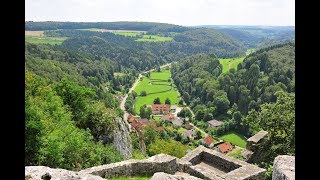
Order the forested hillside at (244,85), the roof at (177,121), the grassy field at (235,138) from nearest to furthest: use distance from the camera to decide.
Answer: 1. the grassy field at (235,138)
2. the forested hillside at (244,85)
3. the roof at (177,121)

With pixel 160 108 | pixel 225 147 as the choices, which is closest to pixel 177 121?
pixel 160 108

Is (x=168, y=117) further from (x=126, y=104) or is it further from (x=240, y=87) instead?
(x=240, y=87)

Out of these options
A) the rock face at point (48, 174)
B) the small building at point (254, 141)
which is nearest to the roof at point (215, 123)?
the small building at point (254, 141)

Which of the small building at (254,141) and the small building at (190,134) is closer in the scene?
the small building at (254,141)

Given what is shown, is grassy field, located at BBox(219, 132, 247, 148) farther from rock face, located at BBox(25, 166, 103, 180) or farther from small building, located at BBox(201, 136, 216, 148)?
rock face, located at BBox(25, 166, 103, 180)

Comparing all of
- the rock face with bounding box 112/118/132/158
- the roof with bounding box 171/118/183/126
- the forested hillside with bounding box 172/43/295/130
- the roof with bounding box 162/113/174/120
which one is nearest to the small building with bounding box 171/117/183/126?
the roof with bounding box 171/118/183/126

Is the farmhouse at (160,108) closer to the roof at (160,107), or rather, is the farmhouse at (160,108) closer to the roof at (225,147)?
the roof at (160,107)
